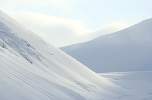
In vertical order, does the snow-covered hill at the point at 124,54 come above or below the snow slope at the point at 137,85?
above

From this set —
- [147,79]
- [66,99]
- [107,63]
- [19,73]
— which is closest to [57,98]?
[66,99]

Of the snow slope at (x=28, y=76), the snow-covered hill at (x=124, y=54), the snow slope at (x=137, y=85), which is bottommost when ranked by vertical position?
the snow slope at (x=28, y=76)

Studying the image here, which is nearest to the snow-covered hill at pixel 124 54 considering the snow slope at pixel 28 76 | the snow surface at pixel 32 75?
the snow surface at pixel 32 75

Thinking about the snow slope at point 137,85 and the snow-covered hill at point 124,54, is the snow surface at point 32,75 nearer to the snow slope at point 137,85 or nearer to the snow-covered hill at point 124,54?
the snow slope at point 137,85

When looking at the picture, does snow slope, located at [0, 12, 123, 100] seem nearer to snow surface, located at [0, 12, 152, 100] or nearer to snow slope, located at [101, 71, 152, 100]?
snow surface, located at [0, 12, 152, 100]

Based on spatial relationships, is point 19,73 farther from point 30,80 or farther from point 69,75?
point 69,75

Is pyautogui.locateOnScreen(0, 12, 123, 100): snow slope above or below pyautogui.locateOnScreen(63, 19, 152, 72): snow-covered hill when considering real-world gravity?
below

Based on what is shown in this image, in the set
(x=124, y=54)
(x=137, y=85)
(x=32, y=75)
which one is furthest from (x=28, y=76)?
(x=124, y=54)

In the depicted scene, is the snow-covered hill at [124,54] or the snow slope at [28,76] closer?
the snow slope at [28,76]

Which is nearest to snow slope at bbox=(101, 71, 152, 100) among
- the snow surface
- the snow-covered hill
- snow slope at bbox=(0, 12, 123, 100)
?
the snow surface

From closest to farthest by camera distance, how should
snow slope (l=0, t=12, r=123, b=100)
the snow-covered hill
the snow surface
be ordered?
snow slope (l=0, t=12, r=123, b=100) < the snow surface < the snow-covered hill

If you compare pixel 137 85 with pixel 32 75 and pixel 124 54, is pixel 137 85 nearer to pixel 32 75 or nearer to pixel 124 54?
pixel 32 75

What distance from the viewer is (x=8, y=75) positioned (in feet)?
103

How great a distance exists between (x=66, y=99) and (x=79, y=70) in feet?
100
